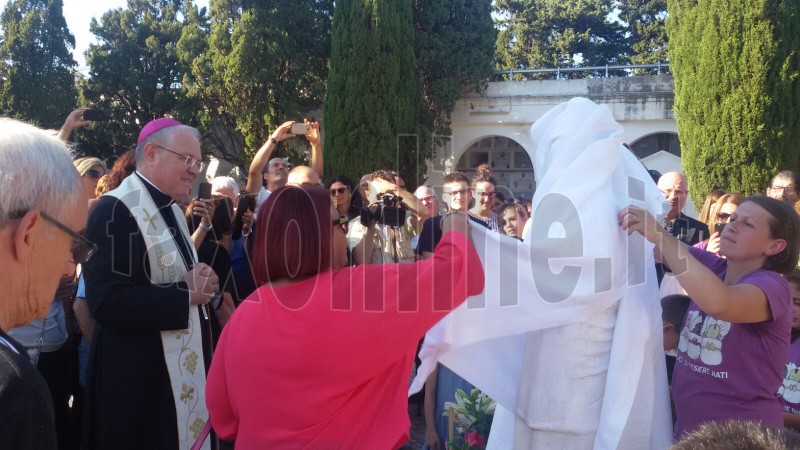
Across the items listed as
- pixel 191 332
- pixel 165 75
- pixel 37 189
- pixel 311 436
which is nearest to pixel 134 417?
pixel 191 332

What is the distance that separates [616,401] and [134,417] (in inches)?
79.6

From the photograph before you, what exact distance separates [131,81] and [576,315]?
24975 millimetres

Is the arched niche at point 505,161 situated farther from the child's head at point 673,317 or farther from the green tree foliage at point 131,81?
the child's head at point 673,317

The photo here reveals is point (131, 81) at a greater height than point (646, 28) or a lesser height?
lesser

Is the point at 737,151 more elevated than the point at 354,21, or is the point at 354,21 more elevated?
the point at 354,21

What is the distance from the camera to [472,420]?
3486mm

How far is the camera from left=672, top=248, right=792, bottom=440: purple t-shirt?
2.52 metres

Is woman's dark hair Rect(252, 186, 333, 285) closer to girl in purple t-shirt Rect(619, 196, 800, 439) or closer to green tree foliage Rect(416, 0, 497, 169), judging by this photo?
girl in purple t-shirt Rect(619, 196, 800, 439)

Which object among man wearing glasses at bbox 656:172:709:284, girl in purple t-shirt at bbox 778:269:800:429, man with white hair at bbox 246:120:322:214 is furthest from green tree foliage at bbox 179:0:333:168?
girl in purple t-shirt at bbox 778:269:800:429

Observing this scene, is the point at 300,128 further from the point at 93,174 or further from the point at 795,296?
the point at 795,296

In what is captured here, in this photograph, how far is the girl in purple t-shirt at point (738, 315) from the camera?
2.43 meters

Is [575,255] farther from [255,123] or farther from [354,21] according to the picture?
[255,123]

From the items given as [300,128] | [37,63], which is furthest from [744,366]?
[37,63]

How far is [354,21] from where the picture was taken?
1808 centimetres
